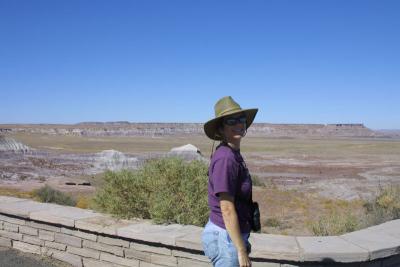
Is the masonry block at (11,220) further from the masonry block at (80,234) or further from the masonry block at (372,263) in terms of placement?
the masonry block at (372,263)

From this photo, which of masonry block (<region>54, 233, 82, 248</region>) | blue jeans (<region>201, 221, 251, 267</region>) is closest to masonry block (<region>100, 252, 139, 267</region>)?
masonry block (<region>54, 233, 82, 248</region>)

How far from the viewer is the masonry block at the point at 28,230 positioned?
6.12 metres

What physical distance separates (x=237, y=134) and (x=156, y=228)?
239cm

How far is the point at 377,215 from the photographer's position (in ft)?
27.0

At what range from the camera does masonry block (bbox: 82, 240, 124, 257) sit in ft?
17.3

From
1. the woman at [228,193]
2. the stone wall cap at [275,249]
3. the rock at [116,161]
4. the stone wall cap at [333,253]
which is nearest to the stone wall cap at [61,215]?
the stone wall cap at [275,249]

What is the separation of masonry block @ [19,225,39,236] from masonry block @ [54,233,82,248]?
0.41 meters

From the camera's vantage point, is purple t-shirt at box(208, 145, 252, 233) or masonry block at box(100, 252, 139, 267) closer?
purple t-shirt at box(208, 145, 252, 233)

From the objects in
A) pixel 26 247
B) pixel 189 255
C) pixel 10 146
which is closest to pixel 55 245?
pixel 26 247

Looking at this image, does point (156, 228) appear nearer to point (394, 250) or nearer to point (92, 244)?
point (92, 244)

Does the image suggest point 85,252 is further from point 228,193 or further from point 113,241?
point 228,193

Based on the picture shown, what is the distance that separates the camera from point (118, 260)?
5.27 m

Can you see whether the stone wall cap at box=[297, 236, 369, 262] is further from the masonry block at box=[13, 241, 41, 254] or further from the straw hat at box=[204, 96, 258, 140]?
the masonry block at box=[13, 241, 41, 254]

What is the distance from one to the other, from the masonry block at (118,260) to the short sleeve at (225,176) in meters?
2.47
